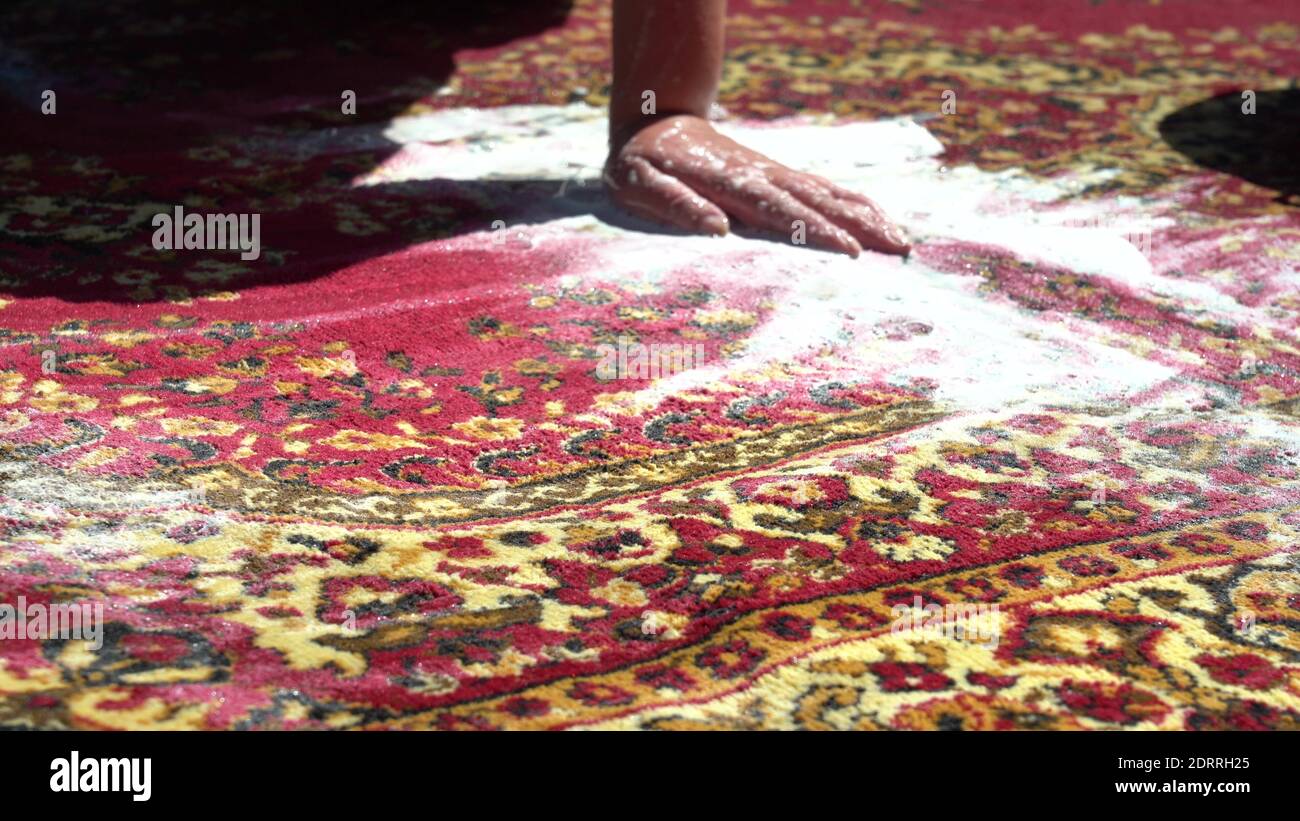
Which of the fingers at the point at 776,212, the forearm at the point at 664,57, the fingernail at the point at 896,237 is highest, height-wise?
the forearm at the point at 664,57

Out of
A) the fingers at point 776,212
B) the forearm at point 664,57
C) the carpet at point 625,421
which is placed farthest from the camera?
the forearm at point 664,57

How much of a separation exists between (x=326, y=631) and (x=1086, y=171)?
2651mm

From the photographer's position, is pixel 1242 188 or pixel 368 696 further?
pixel 1242 188

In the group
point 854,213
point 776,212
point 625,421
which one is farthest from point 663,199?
point 625,421

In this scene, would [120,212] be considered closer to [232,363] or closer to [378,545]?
[232,363]

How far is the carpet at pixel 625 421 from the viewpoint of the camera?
5.64 feet

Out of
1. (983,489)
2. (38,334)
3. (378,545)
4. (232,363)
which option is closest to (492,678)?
(378,545)

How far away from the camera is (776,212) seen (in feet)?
10.4

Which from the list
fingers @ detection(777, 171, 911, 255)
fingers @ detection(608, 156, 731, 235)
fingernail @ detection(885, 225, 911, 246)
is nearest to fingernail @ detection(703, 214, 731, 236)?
fingers @ detection(608, 156, 731, 235)

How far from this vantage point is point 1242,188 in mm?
3768

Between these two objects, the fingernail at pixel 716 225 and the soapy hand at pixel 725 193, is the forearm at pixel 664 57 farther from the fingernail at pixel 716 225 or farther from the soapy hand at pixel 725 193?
the fingernail at pixel 716 225

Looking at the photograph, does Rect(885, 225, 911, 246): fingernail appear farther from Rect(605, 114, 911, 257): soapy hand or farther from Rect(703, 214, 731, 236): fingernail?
Rect(703, 214, 731, 236): fingernail

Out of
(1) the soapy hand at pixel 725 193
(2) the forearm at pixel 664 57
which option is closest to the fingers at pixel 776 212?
(1) the soapy hand at pixel 725 193

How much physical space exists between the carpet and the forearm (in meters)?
0.25
